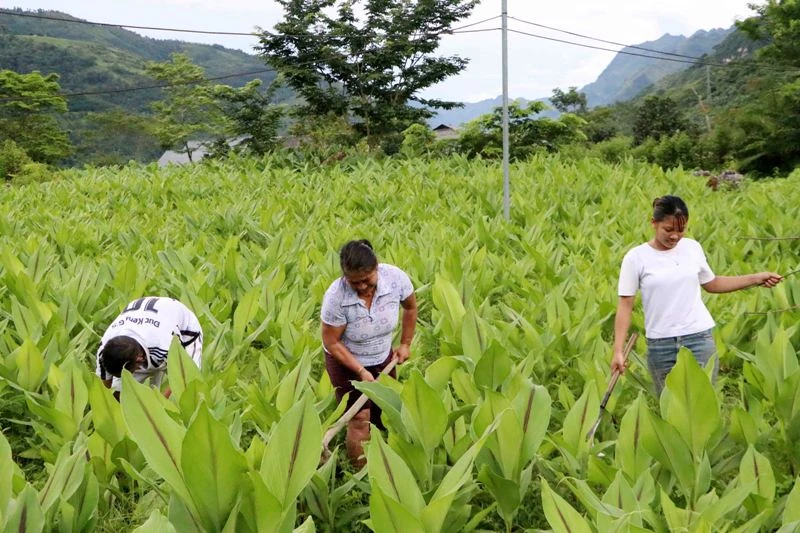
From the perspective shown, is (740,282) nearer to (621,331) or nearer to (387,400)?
(621,331)

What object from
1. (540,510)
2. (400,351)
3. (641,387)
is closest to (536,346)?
(641,387)

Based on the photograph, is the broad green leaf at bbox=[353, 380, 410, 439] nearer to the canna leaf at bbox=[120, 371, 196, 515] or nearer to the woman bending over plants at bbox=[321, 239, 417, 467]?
the woman bending over plants at bbox=[321, 239, 417, 467]

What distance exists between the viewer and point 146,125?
1763 inches

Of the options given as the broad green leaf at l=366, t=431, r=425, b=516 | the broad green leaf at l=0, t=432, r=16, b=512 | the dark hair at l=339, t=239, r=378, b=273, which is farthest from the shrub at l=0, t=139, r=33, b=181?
the broad green leaf at l=366, t=431, r=425, b=516

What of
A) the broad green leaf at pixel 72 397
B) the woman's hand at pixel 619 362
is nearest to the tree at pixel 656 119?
the woman's hand at pixel 619 362

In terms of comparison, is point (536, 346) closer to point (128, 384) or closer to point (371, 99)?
point (128, 384)

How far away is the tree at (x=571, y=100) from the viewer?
154 feet

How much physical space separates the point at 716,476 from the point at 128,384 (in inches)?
82.8

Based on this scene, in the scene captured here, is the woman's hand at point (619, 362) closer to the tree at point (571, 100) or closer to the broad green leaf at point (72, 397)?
the broad green leaf at point (72, 397)

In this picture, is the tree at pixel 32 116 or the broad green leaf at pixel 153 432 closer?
the broad green leaf at pixel 153 432

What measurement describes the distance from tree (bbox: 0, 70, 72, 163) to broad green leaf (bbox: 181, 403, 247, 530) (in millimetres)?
36713

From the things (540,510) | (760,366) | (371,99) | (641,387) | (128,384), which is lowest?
(540,510)

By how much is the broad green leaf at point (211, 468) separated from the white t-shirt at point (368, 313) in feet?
3.64

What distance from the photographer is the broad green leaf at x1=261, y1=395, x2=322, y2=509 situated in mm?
1759
